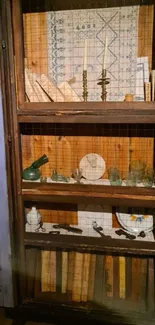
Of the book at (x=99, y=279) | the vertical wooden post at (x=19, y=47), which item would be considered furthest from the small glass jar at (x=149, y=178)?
the vertical wooden post at (x=19, y=47)

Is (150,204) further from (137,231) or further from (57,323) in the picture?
(57,323)

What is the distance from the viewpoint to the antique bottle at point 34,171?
1689mm

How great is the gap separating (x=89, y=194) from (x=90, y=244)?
294 millimetres

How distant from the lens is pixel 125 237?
5.57 ft

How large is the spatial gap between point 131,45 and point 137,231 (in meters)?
1.02

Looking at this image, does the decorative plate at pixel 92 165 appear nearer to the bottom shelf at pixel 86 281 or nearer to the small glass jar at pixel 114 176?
the small glass jar at pixel 114 176

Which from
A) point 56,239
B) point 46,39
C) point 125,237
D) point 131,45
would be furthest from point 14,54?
point 125,237

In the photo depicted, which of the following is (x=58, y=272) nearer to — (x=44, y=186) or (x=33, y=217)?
(x=33, y=217)

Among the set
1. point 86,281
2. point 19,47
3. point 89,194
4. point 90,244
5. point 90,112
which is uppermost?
point 19,47

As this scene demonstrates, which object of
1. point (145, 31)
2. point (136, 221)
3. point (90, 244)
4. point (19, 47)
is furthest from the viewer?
point (136, 221)

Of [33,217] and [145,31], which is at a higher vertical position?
[145,31]

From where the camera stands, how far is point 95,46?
1.59m

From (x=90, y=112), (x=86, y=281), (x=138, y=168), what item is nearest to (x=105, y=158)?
(x=138, y=168)

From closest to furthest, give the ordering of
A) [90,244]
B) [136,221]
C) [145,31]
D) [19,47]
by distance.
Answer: [19,47] < [145,31] < [90,244] < [136,221]
